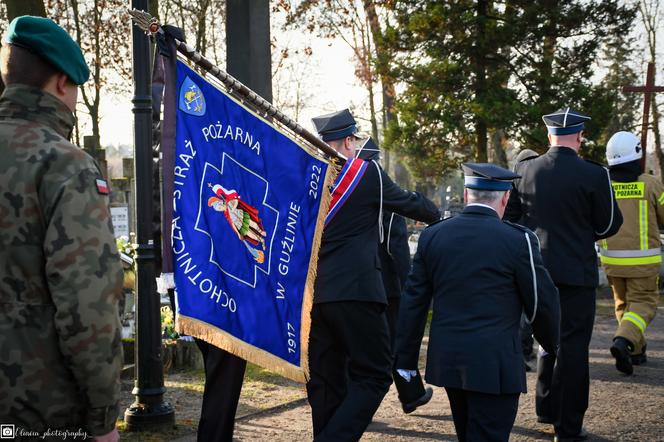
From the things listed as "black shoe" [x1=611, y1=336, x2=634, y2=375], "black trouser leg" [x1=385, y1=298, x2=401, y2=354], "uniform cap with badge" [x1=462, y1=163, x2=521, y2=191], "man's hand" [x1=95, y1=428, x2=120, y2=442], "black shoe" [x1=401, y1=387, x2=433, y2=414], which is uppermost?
"uniform cap with badge" [x1=462, y1=163, x2=521, y2=191]

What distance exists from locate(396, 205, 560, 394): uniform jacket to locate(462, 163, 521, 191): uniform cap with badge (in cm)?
11

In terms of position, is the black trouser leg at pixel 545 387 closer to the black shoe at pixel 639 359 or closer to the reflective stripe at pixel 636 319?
the reflective stripe at pixel 636 319

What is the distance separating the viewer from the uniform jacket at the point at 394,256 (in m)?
7.11

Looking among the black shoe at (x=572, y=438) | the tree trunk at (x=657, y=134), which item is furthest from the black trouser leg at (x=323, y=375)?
the tree trunk at (x=657, y=134)

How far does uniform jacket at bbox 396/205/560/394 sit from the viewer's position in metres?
3.94

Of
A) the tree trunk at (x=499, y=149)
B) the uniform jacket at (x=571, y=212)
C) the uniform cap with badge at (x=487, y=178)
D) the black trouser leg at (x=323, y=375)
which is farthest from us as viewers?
the tree trunk at (x=499, y=149)

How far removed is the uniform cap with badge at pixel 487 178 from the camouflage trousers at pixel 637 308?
166 inches

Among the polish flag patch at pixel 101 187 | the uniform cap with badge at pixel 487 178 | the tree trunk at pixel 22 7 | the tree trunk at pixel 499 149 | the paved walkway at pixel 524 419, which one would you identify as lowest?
the paved walkway at pixel 524 419

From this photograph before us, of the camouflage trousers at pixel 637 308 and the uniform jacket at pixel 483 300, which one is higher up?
the uniform jacket at pixel 483 300

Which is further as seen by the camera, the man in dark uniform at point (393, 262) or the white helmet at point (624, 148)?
the white helmet at point (624, 148)

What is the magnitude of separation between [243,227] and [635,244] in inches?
182

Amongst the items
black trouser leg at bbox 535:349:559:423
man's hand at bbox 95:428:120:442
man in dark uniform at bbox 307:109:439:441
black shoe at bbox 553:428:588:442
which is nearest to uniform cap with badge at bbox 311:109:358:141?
man in dark uniform at bbox 307:109:439:441

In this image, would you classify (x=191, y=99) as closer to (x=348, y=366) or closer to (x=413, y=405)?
(x=348, y=366)

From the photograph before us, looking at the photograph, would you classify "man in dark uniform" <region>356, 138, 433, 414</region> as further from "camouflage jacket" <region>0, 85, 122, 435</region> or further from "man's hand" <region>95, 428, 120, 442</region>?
"camouflage jacket" <region>0, 85, 122, 435</region>
